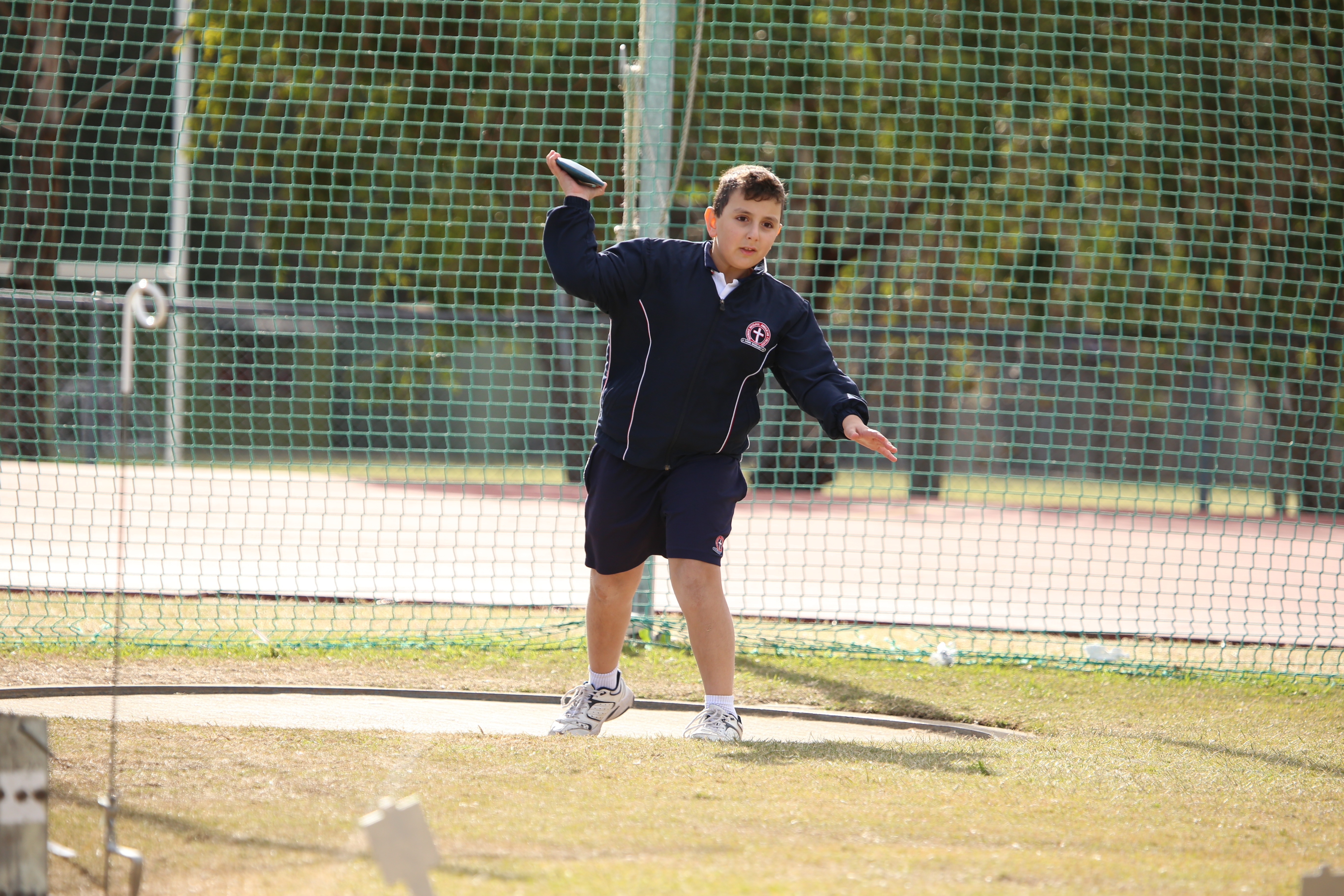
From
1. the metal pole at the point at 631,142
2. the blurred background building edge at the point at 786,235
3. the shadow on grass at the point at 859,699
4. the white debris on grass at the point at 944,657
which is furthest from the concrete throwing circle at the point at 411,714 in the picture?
the blurred background building edge at the point at 786,235

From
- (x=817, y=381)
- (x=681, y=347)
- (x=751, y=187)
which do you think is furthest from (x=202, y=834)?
(x=751, y=187)

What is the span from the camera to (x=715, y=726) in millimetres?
3885

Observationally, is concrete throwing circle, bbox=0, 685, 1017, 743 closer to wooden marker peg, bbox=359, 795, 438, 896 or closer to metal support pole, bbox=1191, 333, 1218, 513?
wooden marker peg, bbox=359, 795, 438, 896

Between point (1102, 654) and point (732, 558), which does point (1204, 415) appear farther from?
point (1102, 654)

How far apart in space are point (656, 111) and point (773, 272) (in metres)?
8.38

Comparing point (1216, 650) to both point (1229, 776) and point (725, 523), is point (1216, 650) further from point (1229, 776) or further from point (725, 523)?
point (725, 523)

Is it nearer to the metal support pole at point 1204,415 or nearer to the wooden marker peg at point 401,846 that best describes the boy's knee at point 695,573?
the wooden marker peg at point 401,846

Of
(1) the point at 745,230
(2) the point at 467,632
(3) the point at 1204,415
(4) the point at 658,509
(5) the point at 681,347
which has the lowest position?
(2) the point at 467,632

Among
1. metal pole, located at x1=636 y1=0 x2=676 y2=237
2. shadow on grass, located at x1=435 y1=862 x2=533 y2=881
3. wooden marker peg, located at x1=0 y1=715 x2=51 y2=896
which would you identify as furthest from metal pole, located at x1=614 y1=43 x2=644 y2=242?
wooden marker peg, located at x1=0 y1=715 x2=51 y2=896

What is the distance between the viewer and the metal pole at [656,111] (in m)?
6.27

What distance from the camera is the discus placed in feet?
12.3

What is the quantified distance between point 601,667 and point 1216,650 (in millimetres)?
3802

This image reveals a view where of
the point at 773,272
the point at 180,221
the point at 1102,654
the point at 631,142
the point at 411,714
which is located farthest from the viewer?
the point at 773,272

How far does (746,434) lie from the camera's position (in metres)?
4.05
